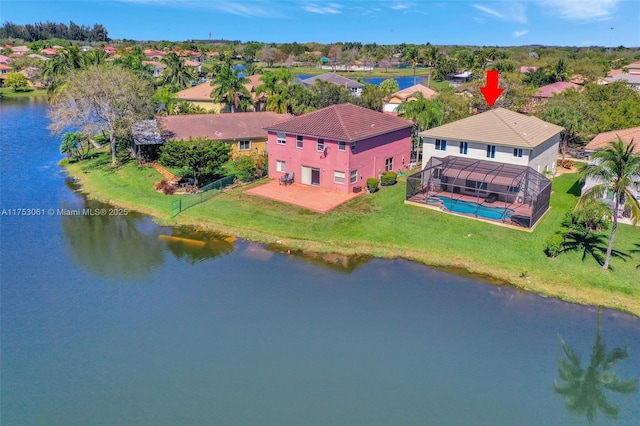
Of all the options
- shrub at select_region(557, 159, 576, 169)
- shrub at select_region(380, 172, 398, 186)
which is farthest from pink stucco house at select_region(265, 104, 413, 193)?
shrub at select_region(557, 159, 576, 169)

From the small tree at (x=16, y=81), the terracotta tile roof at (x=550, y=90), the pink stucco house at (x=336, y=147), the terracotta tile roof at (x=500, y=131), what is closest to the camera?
the terracotta tile roof at (x=500, y=131)

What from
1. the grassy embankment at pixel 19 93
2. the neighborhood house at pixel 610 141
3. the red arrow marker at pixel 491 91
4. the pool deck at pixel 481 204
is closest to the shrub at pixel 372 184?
the pool deck at pixel 481 204

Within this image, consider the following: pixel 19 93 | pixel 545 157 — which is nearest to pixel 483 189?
pixel 545 157

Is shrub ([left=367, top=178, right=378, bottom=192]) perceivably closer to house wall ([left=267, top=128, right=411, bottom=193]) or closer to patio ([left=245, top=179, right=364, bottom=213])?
patio ([left=245, top=179, right=364, bottom=213])

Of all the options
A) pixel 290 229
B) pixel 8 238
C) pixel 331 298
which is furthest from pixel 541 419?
pixel 8 238

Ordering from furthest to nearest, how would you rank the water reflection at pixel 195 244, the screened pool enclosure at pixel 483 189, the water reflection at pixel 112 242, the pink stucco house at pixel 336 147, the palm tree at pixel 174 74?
the palm tree at pixel 174 74, the pink stucco house at pixel 336 147, the screened pool enclosure at pixel 483 189, the water reflection at pixel 195 244, the water reflection at pixel 112 242

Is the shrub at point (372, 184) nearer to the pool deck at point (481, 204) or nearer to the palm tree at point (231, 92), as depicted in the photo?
the pool deck at point (481, 204)

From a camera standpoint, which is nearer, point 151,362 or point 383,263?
point 151,362

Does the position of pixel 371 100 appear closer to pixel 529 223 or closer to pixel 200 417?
pixel 529 223

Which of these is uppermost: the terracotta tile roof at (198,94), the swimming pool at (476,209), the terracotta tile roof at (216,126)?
the terracotta tile roof at (198,94)
